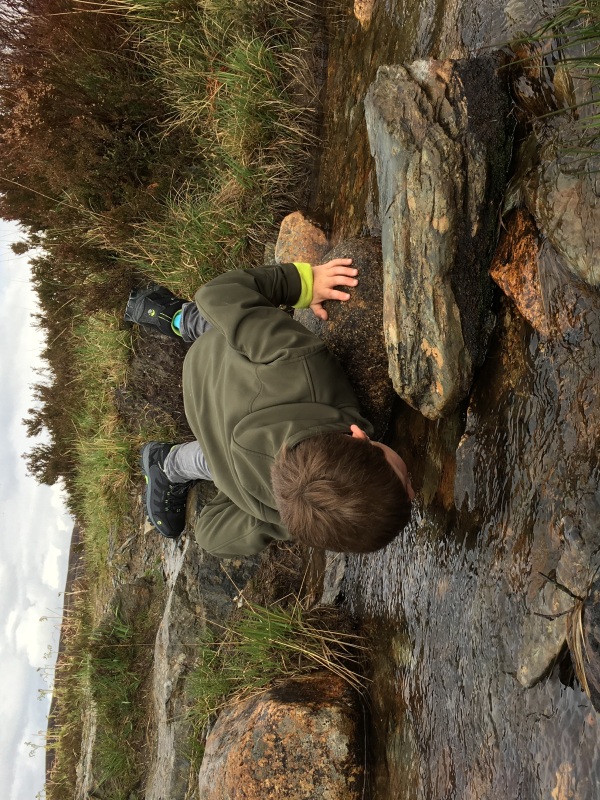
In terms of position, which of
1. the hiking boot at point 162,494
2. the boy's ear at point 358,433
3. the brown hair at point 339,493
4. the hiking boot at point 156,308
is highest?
the hiking boot at point 156,308

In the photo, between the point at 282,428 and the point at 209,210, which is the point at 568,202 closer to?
the point at 282,428

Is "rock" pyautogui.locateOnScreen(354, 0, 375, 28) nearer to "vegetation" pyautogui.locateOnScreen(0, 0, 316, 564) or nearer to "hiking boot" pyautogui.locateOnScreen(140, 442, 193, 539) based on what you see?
"vegetation" pyautogui.locateOnScreen(0, 0, 316, 564)

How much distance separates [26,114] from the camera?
15.9 feet

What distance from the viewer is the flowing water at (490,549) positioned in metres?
2.23

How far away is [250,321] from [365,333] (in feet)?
2.01

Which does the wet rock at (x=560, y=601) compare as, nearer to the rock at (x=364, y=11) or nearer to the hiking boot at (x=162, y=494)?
the rock at (x=364, y=11)

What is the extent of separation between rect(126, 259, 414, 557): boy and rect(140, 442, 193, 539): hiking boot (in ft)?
3.55

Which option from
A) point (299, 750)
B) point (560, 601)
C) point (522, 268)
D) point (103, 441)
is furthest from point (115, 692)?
point (522, 268)

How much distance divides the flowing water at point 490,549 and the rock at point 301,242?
68cm

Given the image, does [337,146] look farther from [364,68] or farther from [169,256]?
[169,256]

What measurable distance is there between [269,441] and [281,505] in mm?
350

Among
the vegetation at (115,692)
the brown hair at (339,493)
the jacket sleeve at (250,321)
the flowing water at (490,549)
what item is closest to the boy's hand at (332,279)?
the jacket sleeve at (250,321)

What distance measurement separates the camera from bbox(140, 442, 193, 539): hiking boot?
514 cm

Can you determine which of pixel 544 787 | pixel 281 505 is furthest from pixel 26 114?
pixel 544 787
